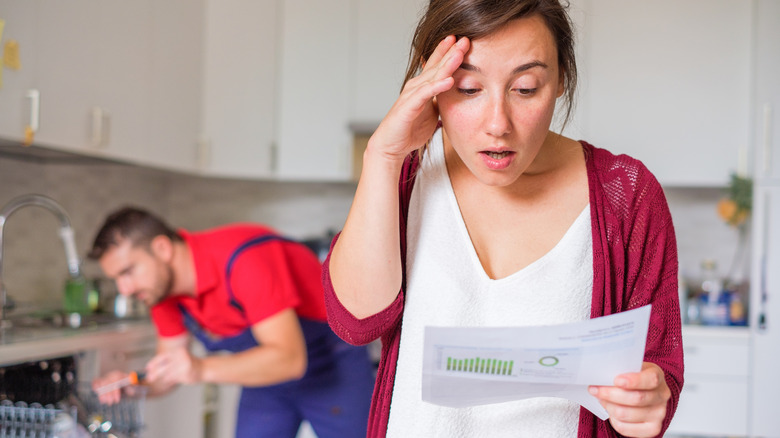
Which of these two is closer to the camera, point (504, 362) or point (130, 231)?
point (504, 362)

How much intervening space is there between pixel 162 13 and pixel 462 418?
230 centimetres

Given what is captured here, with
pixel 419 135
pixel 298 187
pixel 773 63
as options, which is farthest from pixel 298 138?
pixel 419 135

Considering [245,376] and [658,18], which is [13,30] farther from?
[658,18]

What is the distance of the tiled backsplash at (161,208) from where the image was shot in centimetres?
239

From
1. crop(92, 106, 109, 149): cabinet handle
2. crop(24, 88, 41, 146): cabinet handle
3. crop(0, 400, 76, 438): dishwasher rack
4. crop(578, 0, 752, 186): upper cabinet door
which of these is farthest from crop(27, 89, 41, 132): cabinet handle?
crop(578, 0, 752, 186): upper cabinet door

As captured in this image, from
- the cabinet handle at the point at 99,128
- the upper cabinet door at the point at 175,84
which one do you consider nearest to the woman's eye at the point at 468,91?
the cabinet handle at the point at 99,128

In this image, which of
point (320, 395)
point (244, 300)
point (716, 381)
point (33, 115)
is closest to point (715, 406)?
point (716, 381)

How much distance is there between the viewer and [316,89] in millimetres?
3277

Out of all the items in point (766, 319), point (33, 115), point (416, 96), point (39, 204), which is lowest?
point (766, 319)

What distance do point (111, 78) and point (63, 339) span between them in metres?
Answer: 0.91

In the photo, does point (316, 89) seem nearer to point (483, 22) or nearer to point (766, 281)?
point (766, 281)

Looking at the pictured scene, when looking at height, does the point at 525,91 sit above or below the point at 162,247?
above

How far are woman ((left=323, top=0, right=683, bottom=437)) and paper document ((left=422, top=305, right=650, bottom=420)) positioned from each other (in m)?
0.07

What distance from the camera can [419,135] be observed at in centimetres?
82
